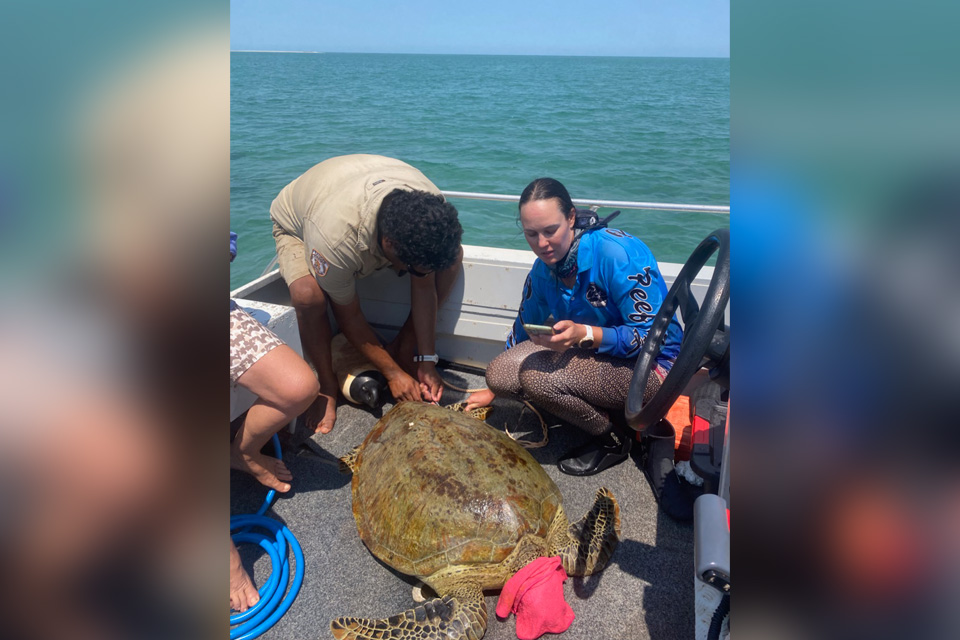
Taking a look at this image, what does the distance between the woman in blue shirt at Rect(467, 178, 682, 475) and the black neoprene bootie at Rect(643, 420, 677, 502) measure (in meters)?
0.12

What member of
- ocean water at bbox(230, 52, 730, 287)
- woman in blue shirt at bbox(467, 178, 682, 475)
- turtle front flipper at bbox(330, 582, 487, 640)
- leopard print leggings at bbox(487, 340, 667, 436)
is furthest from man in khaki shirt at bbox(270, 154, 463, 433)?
ocean water at bbox(230, 52, 730, 287)

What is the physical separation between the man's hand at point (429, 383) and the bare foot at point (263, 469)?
0.76m

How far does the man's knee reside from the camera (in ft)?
9.09

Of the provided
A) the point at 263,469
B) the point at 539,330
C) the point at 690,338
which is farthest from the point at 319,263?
the point at 690,338

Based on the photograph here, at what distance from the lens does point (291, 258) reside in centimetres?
285

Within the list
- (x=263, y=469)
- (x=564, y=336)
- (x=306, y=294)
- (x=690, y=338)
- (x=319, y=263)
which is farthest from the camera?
(x=306, y=294)

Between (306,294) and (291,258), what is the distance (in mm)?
207

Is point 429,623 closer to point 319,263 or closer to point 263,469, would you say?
point 263,469
